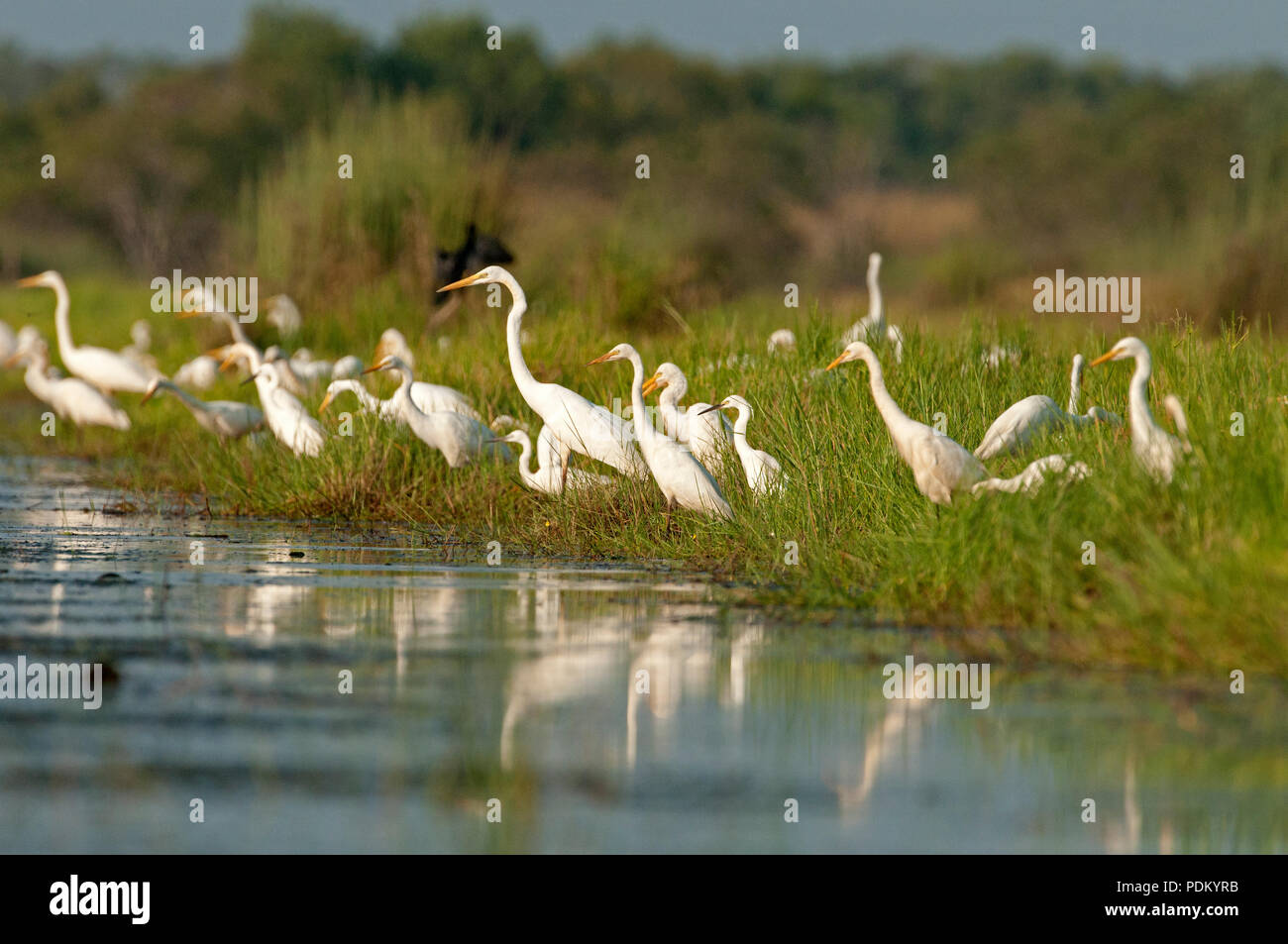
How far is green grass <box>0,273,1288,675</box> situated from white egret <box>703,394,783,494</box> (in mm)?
134

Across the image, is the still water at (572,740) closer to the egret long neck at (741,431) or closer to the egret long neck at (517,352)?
the egret long neck at (741,431)

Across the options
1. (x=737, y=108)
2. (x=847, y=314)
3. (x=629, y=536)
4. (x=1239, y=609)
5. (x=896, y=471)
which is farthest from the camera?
(x=737, y=108)

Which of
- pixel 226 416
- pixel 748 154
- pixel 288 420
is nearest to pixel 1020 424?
pixel 288 420

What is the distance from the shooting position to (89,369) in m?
19.6

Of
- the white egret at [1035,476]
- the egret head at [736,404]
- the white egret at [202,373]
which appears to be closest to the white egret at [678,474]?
the egret head at [736,404]

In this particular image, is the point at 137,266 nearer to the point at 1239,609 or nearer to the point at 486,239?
the point at 486,239

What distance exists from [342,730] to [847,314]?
10294mm

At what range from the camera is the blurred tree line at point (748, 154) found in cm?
2853

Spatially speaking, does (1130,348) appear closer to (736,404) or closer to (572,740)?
(736,404)

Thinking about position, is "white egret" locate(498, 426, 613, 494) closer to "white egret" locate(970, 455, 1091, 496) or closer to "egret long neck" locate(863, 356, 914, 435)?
"egret long neck" locate(863, 356, 914, 435)

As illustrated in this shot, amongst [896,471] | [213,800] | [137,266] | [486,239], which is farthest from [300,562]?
[137,266]

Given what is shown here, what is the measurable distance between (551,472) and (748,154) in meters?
45.6

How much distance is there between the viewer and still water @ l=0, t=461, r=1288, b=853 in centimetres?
475

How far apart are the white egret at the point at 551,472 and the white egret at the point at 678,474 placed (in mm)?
629
